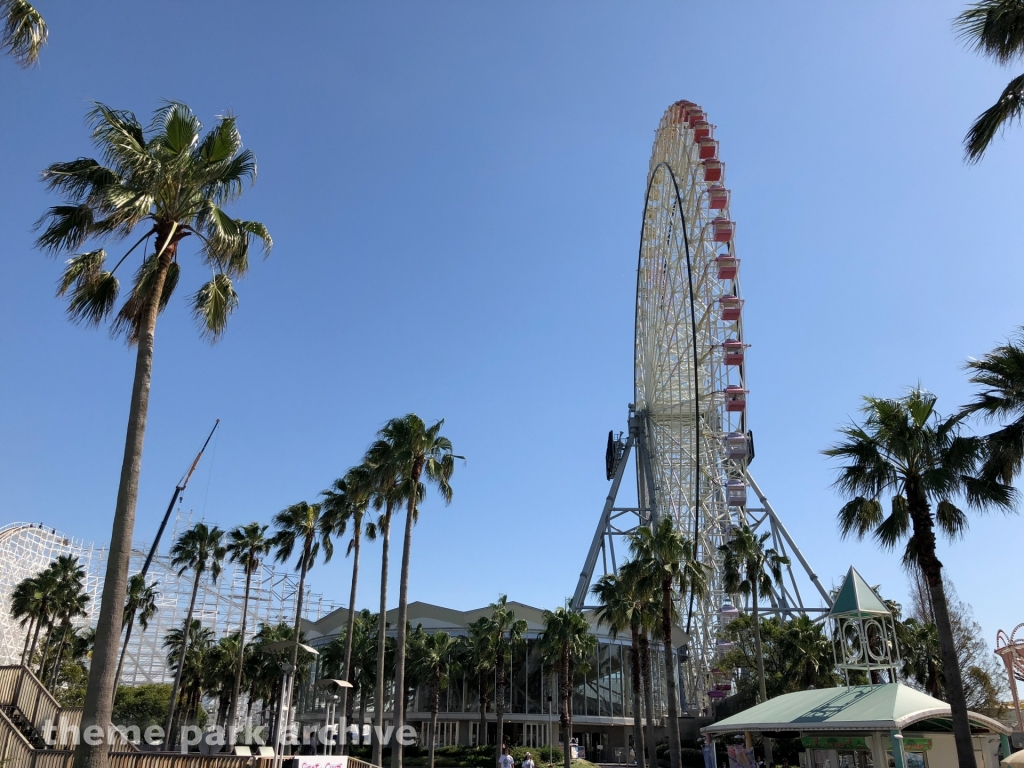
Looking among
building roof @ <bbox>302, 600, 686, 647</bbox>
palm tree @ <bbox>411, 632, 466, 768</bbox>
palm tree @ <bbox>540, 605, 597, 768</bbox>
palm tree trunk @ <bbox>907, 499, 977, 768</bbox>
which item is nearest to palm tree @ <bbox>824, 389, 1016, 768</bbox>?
palm tree trunk @ <bbox>907, 499, 977, 768</bbox>

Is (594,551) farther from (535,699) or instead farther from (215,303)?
(215,303)

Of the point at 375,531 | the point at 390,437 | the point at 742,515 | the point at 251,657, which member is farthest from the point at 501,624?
the point at 251,657

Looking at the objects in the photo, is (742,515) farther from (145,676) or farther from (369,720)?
(145,676)

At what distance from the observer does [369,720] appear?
182 ft

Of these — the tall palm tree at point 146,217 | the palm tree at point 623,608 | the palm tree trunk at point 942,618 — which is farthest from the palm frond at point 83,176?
the palm tree at point 623,608

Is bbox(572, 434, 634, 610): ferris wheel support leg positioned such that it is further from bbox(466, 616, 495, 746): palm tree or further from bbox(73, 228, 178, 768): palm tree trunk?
bbox(73, 228, 178, 768): palm tree trunk

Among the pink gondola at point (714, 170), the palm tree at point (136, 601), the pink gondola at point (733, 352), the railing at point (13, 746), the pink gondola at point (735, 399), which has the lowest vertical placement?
the railing at point (13, 746)

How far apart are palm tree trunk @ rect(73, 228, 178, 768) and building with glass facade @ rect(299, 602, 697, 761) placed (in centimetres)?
4333

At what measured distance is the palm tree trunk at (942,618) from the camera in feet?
53.2

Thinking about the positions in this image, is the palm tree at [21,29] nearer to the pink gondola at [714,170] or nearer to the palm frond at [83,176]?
the palm frond at [83,176]

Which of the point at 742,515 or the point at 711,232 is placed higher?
the point at 711,232

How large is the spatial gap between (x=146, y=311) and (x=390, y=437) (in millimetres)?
16217

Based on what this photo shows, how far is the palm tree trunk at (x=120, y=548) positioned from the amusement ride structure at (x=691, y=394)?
3185 cm

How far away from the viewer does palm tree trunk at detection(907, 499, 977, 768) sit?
16203 mm
